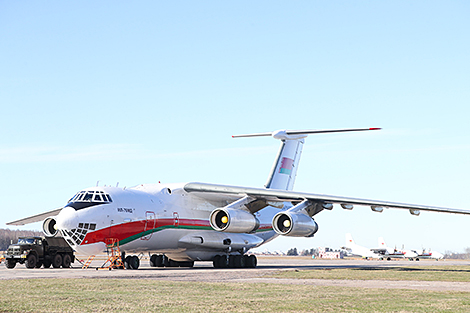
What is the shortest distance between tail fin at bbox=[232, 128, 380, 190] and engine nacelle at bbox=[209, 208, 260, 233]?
6.70 m

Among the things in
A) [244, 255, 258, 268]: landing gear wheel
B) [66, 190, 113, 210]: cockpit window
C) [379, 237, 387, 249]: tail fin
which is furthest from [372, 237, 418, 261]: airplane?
[66, 190, 113, 210]: cockpit window

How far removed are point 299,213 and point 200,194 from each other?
5.67m

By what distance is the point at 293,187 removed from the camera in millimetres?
31125

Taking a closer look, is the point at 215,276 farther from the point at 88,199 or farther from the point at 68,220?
the point at 88,199

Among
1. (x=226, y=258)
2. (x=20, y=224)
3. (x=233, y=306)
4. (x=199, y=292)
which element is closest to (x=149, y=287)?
(x=199, y=292)

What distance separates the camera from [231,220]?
72.6 ft

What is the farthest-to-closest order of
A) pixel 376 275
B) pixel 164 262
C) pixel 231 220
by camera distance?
pixel 164 262 → pixel 231 220 → pixel 376 275

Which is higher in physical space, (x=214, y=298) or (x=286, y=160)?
(x=286, y=160)

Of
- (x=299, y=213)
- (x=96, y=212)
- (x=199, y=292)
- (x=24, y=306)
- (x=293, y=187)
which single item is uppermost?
(x=293, y=187)

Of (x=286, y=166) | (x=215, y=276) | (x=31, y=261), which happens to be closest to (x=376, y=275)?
(x=215, y=276)

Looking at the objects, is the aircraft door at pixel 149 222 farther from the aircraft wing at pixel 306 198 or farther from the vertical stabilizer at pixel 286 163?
the vertical stabilizer at pixel 286 163

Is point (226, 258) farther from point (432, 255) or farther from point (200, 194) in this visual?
point (432, 255)

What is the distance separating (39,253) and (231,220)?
854cm

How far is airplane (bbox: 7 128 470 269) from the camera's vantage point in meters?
20.9
